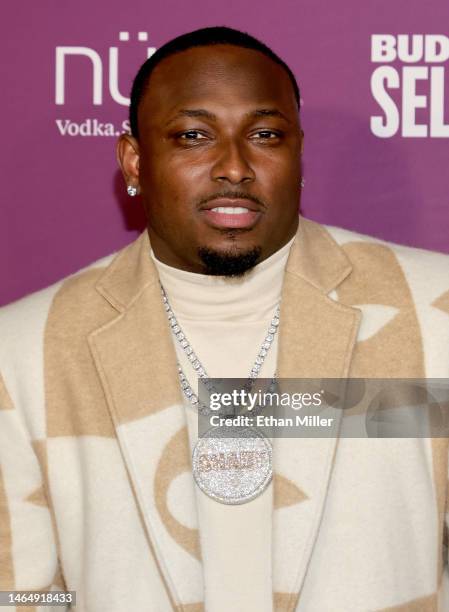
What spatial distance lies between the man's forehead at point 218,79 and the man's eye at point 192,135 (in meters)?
0.05

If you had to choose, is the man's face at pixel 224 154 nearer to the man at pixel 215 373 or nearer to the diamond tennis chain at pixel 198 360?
the man at pixel 215 373

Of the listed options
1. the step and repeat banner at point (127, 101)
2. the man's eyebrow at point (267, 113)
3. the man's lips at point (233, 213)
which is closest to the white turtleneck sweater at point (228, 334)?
the man's lips at point (233, 213)

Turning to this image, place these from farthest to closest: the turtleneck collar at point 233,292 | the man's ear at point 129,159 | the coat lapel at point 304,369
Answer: the man's ear at point 129,159, the turtleneck collar at point 233,292, the coat lapel at point 304,369

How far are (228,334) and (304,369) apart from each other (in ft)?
0.72

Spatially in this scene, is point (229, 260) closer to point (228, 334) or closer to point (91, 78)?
point (228, 334)

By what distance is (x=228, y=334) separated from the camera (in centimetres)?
194

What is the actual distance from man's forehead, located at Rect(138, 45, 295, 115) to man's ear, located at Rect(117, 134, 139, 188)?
134 mm

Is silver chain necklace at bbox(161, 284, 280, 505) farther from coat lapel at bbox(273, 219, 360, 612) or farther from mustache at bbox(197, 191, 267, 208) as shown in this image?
mustache at bbox(197, 191, 267, 208)

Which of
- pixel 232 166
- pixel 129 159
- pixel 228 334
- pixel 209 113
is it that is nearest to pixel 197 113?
pixel 209 113

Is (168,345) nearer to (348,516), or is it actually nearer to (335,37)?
(348,516)

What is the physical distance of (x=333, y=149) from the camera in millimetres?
2264

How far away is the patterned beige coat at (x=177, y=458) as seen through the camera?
5.70 feet

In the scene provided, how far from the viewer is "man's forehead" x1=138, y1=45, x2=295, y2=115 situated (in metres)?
1.84

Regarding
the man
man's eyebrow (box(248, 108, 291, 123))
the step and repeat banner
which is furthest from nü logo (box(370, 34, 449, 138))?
man's eyebrow (box(248, 108, 291, 123))
